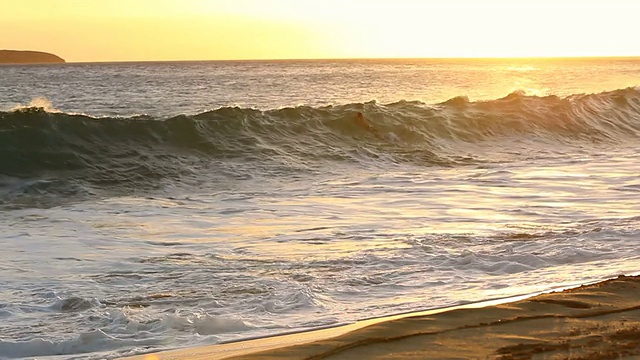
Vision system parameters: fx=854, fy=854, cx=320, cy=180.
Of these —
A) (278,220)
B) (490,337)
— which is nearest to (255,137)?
(278,220)

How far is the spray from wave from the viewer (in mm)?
14656

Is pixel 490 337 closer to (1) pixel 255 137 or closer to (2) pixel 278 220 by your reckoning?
(2) pixel 278 220

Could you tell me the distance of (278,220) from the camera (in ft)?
31.7

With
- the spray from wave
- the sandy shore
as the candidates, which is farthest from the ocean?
the sandy shore

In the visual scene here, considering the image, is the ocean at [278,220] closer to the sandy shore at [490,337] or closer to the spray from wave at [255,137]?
the spray from wave at [255,137]

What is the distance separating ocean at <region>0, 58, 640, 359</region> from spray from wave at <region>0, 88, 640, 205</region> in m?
0.06

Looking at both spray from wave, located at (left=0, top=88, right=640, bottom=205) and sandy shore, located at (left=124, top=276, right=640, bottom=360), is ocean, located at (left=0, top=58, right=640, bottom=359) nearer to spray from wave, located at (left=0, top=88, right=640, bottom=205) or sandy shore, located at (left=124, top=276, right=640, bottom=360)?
spray from wave, located at (left=0, top=88, right=640, bottom=205)

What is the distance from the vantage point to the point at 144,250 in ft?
26.0

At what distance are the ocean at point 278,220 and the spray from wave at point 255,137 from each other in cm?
6

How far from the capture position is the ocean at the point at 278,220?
586cm

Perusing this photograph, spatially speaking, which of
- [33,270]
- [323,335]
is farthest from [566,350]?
[33,270]

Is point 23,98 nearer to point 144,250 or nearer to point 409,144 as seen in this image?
point 409,144

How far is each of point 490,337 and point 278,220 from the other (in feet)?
17.6

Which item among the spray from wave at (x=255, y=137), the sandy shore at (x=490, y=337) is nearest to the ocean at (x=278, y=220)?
the spray from wave at (x=255, y=137)
